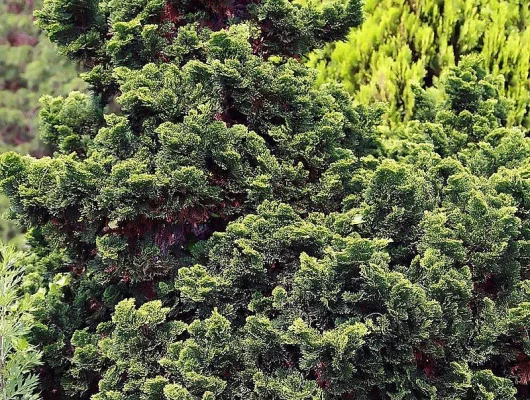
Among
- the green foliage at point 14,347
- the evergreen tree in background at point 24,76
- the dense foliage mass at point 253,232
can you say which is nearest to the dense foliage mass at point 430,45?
the dense foliage mass at point 253,232

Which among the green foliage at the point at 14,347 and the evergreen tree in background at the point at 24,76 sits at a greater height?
the green foliage at the point at 14,347

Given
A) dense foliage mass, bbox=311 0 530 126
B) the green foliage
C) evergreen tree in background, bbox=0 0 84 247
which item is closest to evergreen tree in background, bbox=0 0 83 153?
evergreen tree in background, bbox=0 0 84 247

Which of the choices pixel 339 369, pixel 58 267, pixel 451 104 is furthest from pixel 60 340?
pixel 451 104

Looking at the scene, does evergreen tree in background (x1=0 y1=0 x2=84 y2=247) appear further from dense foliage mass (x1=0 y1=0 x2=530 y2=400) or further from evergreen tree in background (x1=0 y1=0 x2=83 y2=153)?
dense foliage mass (x1=0 y1=0 x2=530 y2=400)

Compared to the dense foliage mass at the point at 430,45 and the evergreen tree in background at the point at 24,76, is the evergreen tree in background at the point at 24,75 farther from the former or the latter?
the dense foliage mass at the point at 430,45

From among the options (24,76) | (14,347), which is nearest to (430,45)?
(14,347)

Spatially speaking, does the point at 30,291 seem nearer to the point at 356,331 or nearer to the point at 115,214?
the point at 115,214
